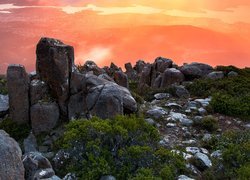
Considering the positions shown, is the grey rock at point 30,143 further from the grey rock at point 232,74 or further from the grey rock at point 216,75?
the grey rock at point 232,74

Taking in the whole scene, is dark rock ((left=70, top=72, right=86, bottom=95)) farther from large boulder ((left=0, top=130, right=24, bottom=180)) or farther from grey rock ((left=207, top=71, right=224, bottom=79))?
grey rock ((left=207, top=71, right=224, bottom=79))

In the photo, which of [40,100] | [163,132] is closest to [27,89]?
[40,100]

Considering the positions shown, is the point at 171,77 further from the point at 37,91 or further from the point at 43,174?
the point at 43,174

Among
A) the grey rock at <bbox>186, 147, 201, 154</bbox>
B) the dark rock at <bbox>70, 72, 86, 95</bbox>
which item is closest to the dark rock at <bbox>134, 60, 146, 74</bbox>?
the dark rock at <bbox>70, 72, 86, 95</bbox>

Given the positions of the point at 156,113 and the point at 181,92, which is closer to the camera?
the point at 156,113

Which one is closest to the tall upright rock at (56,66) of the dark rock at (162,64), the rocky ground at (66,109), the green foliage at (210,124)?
the rocky ground at (66,109)

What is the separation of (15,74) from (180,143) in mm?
9400

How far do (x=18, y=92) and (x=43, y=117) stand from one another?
1981 mm

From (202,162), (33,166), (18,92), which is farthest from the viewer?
(18,92)

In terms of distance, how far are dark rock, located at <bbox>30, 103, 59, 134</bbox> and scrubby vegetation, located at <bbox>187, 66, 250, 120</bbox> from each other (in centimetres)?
1010

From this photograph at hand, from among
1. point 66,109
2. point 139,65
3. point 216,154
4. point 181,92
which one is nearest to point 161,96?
point 181,92

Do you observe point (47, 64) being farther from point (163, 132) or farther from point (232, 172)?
point (232, 172)

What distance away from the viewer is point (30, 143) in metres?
19.3

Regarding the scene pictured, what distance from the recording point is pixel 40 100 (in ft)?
68.6
